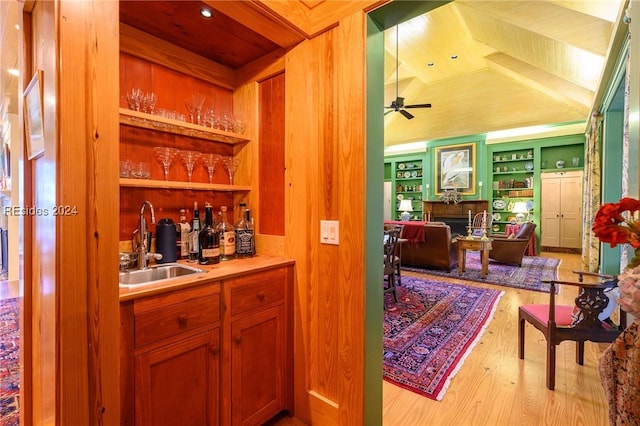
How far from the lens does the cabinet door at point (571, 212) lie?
753 centimetres

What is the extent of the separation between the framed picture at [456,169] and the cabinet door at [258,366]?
8.59 m

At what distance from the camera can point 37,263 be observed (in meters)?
1.31

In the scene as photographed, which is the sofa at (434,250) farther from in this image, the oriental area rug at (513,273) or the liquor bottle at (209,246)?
the liquor bottle at (209,246)

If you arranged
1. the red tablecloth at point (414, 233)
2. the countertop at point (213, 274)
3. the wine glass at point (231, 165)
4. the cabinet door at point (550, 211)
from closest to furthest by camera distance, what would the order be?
the countertop at point (213, 274) → the wine glass at point (231, 165) → the red tablecloth at point (414, 233) → the cabinet door at point (550, 211)

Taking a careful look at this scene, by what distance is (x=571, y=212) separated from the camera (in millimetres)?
7629

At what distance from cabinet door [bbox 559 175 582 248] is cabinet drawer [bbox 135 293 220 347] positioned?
9086 mm

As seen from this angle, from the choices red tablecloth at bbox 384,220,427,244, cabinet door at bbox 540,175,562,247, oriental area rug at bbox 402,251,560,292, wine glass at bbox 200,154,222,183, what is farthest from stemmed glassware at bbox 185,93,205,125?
cabinet door at bbox 540,175,562,247

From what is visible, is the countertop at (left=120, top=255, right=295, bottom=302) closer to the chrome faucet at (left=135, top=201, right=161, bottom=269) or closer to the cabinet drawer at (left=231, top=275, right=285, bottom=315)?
the cabinet drawer at (left=231, top=275, right=285, bottom=315)

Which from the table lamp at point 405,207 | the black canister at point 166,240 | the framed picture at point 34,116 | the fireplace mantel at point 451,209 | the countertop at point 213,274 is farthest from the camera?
the table lamp at point 405,207

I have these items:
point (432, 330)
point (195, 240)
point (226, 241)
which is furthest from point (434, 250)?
point (195, 240)

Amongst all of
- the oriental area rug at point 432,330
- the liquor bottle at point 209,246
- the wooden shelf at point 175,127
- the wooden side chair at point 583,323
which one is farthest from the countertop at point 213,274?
the wooden side chair at point 583,323

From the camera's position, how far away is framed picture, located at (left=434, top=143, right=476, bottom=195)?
8.89 metres

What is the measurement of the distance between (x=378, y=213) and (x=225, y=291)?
0.89m

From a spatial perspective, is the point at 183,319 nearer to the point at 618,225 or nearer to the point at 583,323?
the point at 618,225
